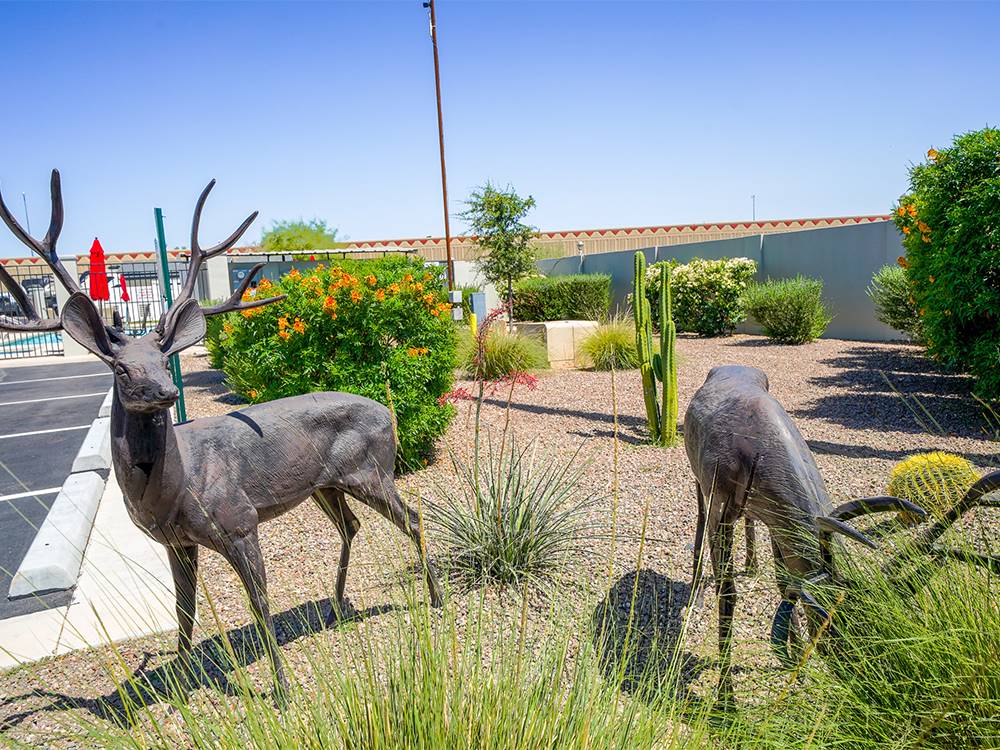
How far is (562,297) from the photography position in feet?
69.4

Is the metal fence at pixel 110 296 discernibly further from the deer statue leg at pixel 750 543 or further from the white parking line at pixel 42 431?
the deer statue leg at pixel 750 543

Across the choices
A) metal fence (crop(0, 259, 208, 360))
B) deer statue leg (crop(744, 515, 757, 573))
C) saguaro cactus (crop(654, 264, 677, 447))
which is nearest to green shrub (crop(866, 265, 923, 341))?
saguaro cactus (crop(654, 264, 677, 447))

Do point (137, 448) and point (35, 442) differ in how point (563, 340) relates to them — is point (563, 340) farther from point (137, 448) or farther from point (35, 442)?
point (137, 448)

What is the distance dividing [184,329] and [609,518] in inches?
133

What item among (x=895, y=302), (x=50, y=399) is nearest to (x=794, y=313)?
(x=895, y=302)

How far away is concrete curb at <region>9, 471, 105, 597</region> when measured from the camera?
4457 mm

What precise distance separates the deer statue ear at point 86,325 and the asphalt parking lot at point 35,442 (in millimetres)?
569

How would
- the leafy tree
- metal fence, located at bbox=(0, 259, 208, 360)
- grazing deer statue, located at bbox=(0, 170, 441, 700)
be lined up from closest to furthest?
grazing deer statue, located at bbox=(0, 170, 441, 700) < metal fence, located at bbox=(0, 259, 208, 360) < the leafy tree

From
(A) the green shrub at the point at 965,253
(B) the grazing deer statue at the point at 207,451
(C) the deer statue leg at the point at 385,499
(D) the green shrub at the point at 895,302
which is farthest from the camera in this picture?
(D) the green shrub at the point at 895,302

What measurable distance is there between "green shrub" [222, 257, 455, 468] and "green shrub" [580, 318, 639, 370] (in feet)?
20.8

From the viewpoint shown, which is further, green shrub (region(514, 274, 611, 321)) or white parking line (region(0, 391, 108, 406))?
green shrub (region(514, 274, 611, 321))

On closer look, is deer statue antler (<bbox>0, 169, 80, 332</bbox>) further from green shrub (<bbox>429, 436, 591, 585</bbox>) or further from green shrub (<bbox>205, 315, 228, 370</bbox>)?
green shrub (<bbox>205, 315, 228, 370</bbox>)

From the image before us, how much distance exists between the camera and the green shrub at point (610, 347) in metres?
12.8

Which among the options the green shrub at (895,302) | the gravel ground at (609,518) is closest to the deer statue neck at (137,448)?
the gravel ground at (609,518)
